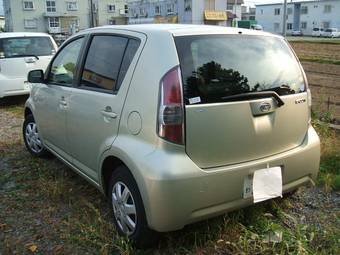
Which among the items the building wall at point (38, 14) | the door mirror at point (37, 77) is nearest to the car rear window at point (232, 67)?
the door mirror at point (37, 77)

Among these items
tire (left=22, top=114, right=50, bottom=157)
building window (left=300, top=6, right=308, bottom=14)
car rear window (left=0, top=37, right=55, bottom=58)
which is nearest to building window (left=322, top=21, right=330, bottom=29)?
building window (left=300, top=6, right=308, bottom=14)

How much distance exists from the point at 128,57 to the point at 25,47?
6704mm

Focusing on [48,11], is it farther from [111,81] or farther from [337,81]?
[111,81]

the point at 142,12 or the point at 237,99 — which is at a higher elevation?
the point at 142,12

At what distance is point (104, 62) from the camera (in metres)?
3.32

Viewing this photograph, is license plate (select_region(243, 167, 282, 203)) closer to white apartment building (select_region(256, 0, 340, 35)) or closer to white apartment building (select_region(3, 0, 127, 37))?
white apartment building (select_region(3, 0, 127, 37))

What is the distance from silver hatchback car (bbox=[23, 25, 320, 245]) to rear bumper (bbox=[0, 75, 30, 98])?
5.91 metres

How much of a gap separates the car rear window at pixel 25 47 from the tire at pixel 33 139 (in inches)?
159

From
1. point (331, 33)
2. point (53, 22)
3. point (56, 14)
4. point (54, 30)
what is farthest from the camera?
point (53, 22)

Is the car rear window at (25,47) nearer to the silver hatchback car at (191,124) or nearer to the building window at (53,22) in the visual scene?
the silver hatchback car at (191,124)

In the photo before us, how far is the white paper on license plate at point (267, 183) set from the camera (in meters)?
2.84

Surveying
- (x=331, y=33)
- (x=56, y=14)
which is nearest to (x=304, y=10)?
(x=331, y=33)

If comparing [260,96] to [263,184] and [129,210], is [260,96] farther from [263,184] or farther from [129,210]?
[129,210]

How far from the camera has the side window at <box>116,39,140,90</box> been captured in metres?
2.97
